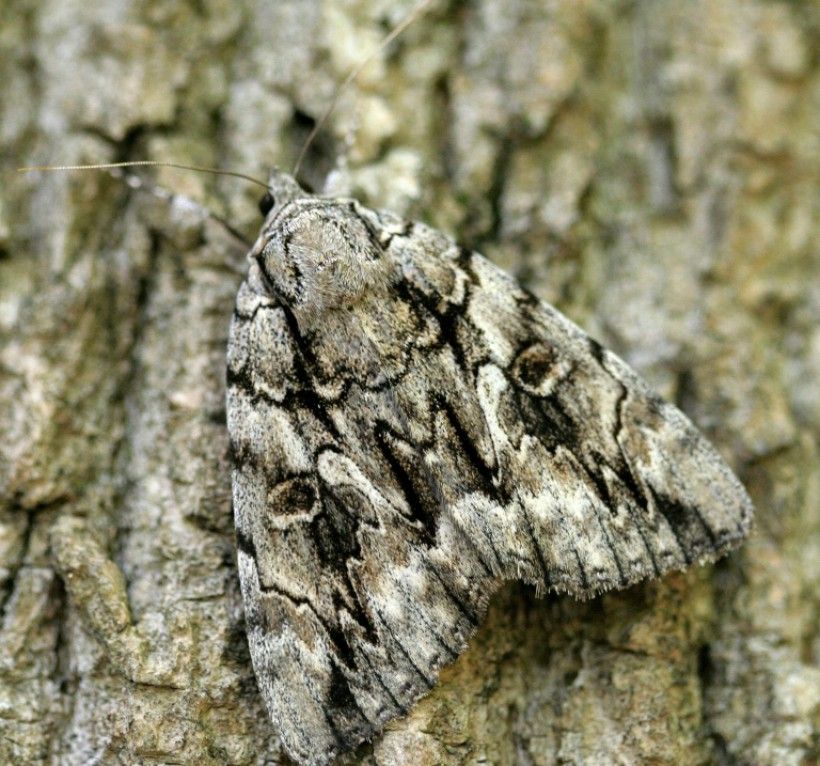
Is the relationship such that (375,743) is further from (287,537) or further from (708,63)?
(708,63)

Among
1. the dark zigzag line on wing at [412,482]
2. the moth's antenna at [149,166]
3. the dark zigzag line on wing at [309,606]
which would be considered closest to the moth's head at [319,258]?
the moth's antenna at [149,166]

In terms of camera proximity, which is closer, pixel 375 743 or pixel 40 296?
pixel 375 743

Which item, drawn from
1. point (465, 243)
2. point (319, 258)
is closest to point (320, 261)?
point (319, 258)

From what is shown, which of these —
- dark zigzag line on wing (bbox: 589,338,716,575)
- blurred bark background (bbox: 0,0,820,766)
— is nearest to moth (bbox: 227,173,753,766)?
dark zigzag line on wing (bbox: 589,338,716,575)

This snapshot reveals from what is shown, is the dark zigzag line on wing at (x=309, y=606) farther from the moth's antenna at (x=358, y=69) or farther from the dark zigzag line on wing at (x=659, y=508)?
the moth's antenna at (x=358, y=69)

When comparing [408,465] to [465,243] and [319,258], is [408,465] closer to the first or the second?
[319,258]

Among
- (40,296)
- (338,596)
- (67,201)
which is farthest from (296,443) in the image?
(67,201)

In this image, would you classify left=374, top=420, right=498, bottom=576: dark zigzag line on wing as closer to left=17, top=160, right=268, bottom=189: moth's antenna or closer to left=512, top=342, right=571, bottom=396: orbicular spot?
left=512, top=342, right=571, bottom=396: orbicular spot
